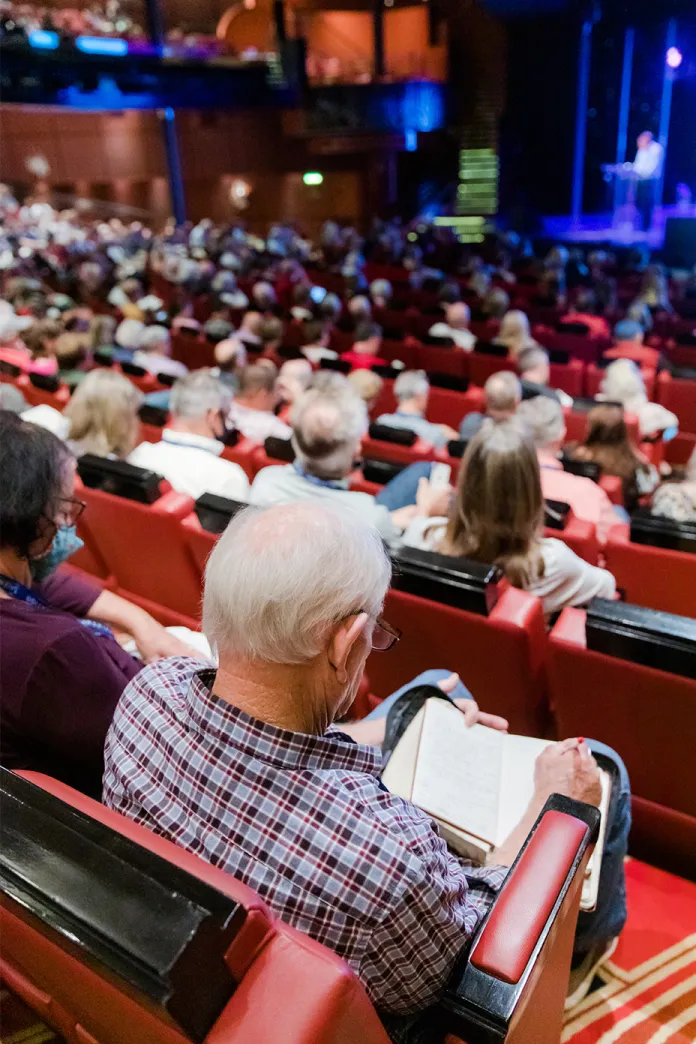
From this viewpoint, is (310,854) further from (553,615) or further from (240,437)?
(240,437)

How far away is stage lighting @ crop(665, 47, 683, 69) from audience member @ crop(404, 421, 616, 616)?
38.0 feet

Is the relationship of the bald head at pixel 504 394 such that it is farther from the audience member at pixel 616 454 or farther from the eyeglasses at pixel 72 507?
the eyeglasses at pixel 72 507

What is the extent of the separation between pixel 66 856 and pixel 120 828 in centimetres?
8

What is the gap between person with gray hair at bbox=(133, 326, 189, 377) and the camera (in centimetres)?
438

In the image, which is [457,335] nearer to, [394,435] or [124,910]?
[394,435]

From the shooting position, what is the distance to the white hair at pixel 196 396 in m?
2.60

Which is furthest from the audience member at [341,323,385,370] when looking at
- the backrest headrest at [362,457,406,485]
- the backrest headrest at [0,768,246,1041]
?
the backrest headrest at [0,768,246,1041]

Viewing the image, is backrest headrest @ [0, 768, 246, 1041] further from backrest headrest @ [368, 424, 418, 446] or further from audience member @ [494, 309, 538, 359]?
audience member @ [494, 309, 538, 359]

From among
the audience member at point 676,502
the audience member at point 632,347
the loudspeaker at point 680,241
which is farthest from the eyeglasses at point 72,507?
the loudspeaker at point 680,241

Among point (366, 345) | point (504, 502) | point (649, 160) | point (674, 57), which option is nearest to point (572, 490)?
point (504, 502)

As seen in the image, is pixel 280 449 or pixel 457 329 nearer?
pixel 280 449

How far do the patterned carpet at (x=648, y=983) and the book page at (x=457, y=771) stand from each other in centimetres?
41

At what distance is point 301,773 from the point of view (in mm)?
795

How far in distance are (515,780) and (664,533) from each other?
0.83m
